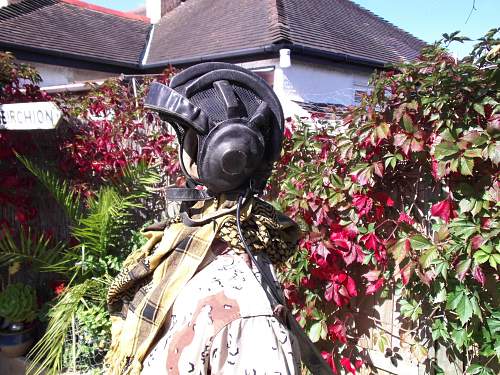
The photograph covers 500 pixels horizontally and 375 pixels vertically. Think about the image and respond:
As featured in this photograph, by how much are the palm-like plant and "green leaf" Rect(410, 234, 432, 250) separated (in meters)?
2.48

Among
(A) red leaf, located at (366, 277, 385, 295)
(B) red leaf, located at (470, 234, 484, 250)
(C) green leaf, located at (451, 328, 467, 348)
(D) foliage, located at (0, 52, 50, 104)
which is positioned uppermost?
(D) foliage, located at (0, 52, 50, 104)

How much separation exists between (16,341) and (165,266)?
353 cm

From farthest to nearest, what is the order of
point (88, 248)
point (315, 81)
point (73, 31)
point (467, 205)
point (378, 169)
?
point (73, 31) → point (315, 81) → point (88, 248) → point (378, 169) → point (467, 205)

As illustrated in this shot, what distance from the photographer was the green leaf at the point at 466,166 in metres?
2.03

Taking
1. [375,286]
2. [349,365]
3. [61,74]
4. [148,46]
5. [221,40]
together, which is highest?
[148,46]

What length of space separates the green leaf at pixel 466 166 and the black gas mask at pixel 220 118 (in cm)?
112

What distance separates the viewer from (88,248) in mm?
4020

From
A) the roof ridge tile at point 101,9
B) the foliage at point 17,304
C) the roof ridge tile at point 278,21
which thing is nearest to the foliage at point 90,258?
the foliage at point 17,304

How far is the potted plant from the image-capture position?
13.2 feet

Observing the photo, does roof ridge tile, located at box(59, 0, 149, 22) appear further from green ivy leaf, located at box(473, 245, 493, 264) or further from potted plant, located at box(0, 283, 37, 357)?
green ivy leaf, located at box(473, 245, 493, 264)

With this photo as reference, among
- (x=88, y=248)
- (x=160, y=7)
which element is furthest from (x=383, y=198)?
(x=160, y=7)

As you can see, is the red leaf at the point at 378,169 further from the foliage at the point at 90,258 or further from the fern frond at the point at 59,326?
the fern frond at the point at 59,326

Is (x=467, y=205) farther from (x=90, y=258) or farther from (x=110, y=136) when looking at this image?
(x=110, y=136)

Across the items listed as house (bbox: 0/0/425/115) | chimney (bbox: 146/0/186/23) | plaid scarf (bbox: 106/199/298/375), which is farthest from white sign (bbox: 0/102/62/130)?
chimney (bbox: 146/0/186/23)
